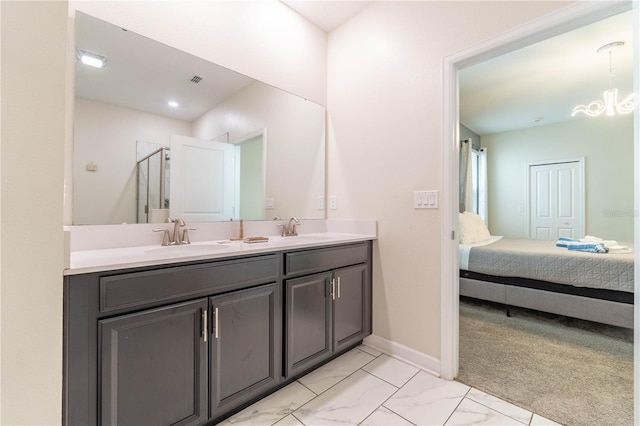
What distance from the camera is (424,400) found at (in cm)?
150

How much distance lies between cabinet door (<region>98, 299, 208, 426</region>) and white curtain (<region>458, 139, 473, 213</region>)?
4447 millimetres

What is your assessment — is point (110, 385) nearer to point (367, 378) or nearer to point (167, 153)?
point (167, 153)

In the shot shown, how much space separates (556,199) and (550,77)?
2.65m

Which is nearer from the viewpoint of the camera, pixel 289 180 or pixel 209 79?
pixel 209 79

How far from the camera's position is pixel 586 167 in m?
4.54

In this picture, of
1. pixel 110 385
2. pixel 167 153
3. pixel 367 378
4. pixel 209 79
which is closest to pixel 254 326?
pixel 110 385

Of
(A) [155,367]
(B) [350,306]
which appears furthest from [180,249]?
(B) [350,306]

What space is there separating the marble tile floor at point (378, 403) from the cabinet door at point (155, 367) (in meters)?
0.31

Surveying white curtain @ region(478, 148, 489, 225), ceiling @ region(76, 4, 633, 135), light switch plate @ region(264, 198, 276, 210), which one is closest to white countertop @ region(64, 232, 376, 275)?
light switch plate @ region(264, 198, 276, 210)

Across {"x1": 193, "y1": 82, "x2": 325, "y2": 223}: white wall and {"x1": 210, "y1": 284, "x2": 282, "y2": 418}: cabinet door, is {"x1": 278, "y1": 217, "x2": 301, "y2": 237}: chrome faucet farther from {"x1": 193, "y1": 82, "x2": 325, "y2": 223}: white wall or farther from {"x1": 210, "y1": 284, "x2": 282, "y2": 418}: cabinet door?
{"x1": 210, "y1": 284, "x2": 282, "y2": 418}: cabinet door

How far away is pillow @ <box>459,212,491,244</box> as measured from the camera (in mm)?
3367

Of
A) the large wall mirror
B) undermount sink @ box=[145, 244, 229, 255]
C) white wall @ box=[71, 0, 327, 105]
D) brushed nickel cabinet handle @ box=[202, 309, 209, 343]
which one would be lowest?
brushed nickel cabinet handle @ box=[202, 309, 209, 343]

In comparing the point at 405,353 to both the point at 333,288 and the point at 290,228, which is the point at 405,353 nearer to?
the point at 333,288

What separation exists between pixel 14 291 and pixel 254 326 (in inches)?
35.8
